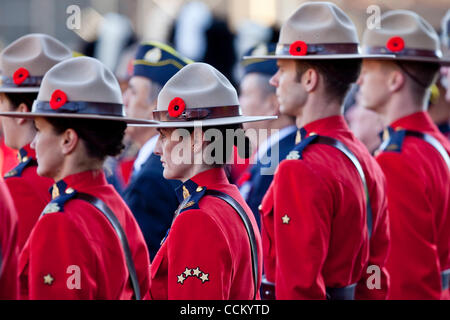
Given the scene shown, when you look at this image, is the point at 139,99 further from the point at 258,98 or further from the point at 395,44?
the point at 395,44

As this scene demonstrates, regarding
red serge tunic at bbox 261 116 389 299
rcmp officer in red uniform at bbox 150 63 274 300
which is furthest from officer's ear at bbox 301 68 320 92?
rcmp officer in red uniform at bbox 150 63 274 300

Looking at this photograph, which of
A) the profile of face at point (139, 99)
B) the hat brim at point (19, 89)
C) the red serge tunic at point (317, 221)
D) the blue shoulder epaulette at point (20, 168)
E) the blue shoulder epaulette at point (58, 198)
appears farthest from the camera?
the profile of face at point (139, 99)

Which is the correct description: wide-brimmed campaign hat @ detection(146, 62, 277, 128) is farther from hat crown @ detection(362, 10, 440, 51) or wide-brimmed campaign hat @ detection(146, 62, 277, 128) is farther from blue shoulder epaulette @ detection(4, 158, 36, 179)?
hat crown @ detection(362, 10, 440, 51)

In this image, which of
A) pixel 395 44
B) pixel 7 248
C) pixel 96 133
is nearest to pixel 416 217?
pixel 395 44

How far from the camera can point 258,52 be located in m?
6.93

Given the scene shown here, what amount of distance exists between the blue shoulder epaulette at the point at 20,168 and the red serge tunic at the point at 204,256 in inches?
44.8

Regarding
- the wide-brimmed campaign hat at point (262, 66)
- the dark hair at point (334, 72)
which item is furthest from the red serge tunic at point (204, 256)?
the wide-brimmed campaign hat at point (262, 66)

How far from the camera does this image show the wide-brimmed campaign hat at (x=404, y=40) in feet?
17.5

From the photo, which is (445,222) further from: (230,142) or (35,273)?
(35,273)

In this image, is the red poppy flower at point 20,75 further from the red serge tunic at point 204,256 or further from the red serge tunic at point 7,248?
the red serge tunic at point 7,248

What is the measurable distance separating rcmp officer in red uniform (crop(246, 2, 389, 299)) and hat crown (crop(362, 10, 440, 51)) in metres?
0.79

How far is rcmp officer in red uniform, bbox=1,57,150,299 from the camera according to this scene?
3412mm

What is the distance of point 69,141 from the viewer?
3.79m

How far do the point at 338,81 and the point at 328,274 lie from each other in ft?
3.44
